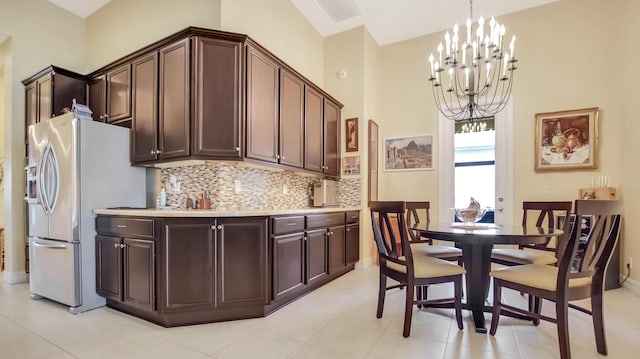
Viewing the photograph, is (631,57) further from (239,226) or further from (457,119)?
(239,226)

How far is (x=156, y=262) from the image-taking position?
2381 millimetres

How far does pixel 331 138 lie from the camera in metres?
4.43

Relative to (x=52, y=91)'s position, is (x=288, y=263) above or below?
below

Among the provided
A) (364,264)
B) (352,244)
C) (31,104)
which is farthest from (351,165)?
(31,104)

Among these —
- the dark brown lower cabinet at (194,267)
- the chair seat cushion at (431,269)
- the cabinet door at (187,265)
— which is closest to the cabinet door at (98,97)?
the dark brown lower cabinet at (194,267)

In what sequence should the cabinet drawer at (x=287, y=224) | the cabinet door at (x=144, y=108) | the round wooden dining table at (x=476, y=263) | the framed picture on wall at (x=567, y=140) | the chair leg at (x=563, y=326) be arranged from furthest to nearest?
the framed picture on wall at (x=567, y=140) → the cabinet door at (x=144, y=108) → the cabinet drawer at (x=287, y=224) → the round wooden dining table at (x=476, y=263) → the chair leg at (x=563, y=326)

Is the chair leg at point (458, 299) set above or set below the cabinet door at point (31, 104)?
below

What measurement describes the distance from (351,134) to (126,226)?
10.3 feet

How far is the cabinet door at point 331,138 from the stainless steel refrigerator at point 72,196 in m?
2.39

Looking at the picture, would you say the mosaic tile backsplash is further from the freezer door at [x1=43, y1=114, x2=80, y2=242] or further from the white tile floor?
the white tile floor

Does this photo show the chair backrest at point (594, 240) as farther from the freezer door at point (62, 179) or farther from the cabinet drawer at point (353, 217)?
the freezer door at point (62, 179)

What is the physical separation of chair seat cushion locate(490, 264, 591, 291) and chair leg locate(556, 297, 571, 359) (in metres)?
0.09

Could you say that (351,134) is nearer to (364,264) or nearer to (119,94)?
(364,264)

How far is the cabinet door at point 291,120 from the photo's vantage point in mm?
3391
